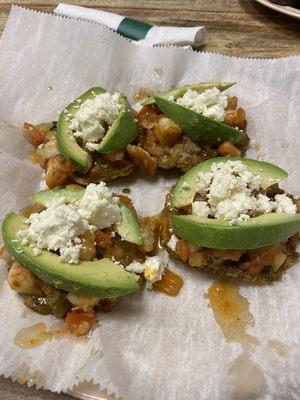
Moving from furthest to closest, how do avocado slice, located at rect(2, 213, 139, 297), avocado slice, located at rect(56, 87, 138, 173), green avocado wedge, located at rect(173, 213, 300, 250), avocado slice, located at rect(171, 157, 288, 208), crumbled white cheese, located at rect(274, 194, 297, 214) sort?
avocado slice, located at rect(56, 87, 138, 173)
avocado slice, located at rect(171, 157, 288, 208)
crumbled white cheese, located at rect(274, 194, 297, 214)
green avocado wedge, located at rect(173, 213, 300, 250)
avocado slice, located at rect(2, 213, 139, 297)

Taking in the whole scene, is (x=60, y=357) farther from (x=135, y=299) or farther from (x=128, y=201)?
(x=128, y=201)

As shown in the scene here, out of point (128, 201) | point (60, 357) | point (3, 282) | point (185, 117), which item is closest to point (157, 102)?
point (185, 117)

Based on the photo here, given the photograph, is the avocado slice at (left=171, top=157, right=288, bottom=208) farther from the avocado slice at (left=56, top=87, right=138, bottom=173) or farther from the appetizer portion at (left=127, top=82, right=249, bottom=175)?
the avocado slice at (left=56, top=87, right=138, bottom=173)

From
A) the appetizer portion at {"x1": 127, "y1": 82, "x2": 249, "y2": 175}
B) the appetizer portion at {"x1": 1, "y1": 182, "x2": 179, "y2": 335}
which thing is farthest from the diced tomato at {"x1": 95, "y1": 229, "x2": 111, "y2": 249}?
the appetizer portion at {"x1": 127, "y1": 82, "x2": 249, "y2": 175}

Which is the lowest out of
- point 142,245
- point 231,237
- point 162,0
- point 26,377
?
point 26,377

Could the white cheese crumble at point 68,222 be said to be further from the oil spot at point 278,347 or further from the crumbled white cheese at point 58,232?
the oil spot at point 278,347

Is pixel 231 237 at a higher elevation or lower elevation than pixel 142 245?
higher
